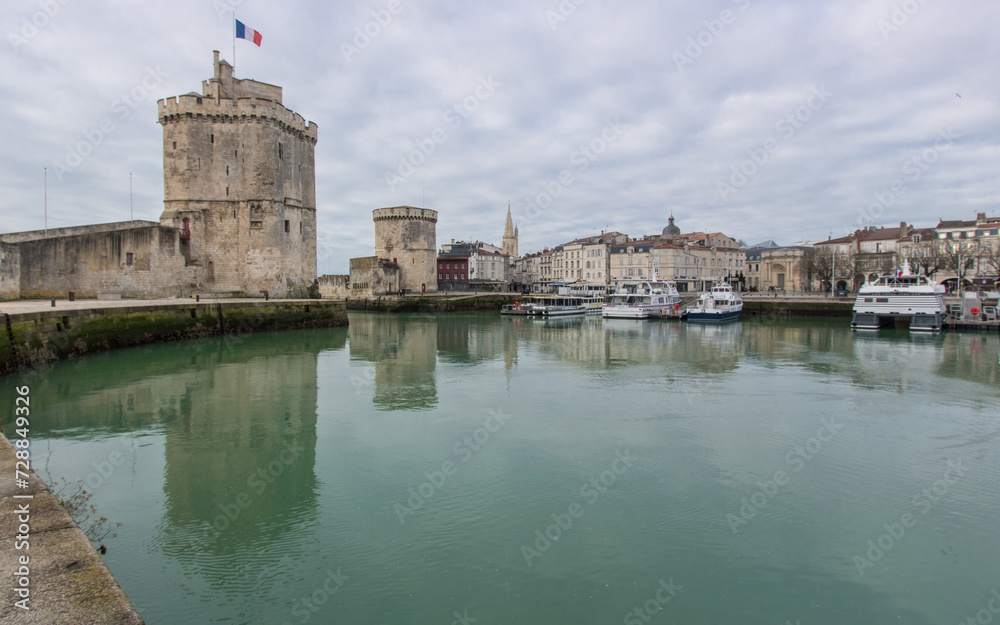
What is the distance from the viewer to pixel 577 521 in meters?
6.16

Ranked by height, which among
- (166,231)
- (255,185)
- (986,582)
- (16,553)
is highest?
(255,185)

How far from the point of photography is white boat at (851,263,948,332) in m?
30.9

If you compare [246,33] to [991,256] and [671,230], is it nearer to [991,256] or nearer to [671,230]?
[991,256]

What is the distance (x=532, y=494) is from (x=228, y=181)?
27989 millimetres

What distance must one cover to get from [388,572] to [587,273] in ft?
231

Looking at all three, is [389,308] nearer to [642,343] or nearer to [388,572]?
[642,343]

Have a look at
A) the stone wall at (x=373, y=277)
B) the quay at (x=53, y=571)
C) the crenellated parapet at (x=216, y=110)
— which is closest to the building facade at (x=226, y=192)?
the crenellated parapet at (x=216, y=110)

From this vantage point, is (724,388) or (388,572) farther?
(724,388)

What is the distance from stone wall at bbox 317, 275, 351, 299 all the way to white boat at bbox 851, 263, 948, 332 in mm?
41627

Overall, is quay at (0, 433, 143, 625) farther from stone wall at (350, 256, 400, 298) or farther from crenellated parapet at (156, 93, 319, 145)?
stone wall at (350, 256, 400, 298)

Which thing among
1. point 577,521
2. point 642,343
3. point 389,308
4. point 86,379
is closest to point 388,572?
point 577,521

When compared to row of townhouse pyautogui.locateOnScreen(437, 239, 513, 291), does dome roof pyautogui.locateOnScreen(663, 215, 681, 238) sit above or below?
above

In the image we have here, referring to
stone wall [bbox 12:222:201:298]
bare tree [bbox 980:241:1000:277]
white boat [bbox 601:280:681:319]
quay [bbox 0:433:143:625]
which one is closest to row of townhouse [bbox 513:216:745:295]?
white boat [bbox 601:280:681:319]

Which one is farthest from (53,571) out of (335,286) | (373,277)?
(335,286)
